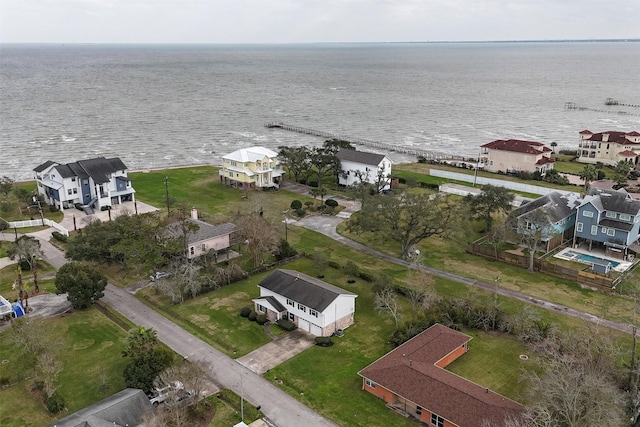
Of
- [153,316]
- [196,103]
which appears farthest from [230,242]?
[196,103]

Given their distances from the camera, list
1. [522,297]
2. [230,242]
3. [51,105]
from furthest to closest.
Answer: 1. [51,105]
2. [230,242]
3. [522,297]

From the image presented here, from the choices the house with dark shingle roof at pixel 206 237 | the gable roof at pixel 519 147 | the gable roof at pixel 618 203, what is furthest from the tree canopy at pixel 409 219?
the gable roof at pixel 519 147

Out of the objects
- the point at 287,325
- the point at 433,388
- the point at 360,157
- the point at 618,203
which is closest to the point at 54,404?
the point at 287,325

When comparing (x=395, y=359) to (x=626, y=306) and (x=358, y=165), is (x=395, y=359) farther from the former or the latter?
(x=358, y=165)

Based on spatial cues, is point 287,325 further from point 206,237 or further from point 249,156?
point 249,156

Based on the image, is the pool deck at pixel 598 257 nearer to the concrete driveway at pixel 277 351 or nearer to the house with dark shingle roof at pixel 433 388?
the house with dark shingle roof at pixel 433 388

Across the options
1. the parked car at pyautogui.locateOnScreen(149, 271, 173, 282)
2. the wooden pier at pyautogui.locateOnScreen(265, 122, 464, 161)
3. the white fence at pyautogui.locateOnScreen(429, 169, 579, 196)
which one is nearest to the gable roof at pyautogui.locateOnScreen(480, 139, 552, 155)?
the white fence at pyautogui.locateOnScreen(429, 169, 579, 196)

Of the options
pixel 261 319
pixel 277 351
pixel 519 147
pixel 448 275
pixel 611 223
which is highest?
pixel 519 147
